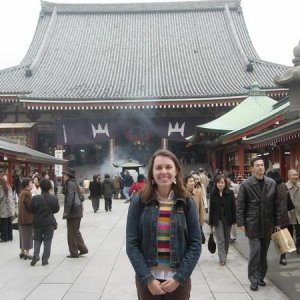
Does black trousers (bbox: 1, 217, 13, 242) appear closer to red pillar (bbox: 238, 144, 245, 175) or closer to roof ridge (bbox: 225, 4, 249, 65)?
red pillar (bbox: 238, 144, 245, 175)

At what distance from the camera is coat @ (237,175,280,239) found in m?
5.80

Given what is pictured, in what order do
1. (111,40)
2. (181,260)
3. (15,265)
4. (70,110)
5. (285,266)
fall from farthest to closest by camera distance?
(111,40) → (70,110) → (15,265) → (285,266) → (181,260)

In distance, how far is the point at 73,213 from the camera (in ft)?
26.8

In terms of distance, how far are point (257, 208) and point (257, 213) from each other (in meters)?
0.06

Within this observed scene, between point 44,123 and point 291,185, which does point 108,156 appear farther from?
point 291,185

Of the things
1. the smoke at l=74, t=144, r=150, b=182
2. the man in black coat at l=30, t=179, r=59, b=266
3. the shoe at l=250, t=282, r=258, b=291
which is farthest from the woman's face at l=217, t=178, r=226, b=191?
the smoke at l=74, t=144, r=150, b=182

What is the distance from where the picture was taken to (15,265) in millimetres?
7645

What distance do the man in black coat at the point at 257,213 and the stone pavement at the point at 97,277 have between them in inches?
15.5

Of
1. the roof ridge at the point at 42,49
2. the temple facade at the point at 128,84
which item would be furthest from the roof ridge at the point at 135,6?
the temple facade at the point at 128,84

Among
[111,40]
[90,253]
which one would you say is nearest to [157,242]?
[90,253]

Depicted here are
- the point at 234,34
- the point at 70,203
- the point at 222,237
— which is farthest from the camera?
the point at 234,34

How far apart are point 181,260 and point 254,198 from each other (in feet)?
9.51

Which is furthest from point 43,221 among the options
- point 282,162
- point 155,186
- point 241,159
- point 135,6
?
point 135,6

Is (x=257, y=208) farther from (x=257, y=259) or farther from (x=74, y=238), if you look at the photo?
(x=74, y=238)
